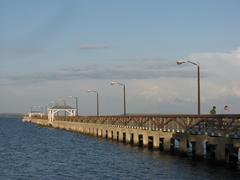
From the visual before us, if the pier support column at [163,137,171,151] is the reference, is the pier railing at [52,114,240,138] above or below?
above

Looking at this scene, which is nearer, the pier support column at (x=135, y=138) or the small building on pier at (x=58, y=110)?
the pier support column at (x=135, y=138)

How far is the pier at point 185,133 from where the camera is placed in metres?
33.8

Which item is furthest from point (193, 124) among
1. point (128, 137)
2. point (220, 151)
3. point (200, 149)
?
point (128, 137)

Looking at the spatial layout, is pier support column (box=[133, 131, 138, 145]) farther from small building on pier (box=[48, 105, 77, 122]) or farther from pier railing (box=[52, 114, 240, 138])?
small building on pier (box=[48, 105, 77, 122])

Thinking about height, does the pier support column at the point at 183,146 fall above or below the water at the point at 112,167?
above

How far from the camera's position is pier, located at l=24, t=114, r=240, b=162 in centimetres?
3381

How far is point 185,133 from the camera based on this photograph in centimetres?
3962

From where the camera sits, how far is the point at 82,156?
44406mm

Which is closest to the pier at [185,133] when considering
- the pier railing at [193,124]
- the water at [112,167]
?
the pier railing at [193,124]

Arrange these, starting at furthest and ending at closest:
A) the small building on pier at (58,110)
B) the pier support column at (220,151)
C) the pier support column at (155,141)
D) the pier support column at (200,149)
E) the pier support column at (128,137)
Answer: the small building on pier at (58,110) < the pier support column at (128,137) < the pier support column at (155,141) < the pier support column at (200,149) < the pier support column at (220,151)

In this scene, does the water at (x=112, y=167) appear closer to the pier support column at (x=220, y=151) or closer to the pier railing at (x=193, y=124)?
the pier support column at (x=220, y=151)

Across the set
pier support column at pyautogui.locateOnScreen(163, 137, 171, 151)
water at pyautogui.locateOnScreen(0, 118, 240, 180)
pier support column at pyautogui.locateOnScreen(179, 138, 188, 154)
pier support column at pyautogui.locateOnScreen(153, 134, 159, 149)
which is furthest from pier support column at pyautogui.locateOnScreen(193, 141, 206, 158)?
pier support column at pyautogui.locateOnScreen(153, 134, 159, 149)

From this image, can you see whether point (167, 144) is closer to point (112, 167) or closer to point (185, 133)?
point (185, 133)

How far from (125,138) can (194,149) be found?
20.5 metres
